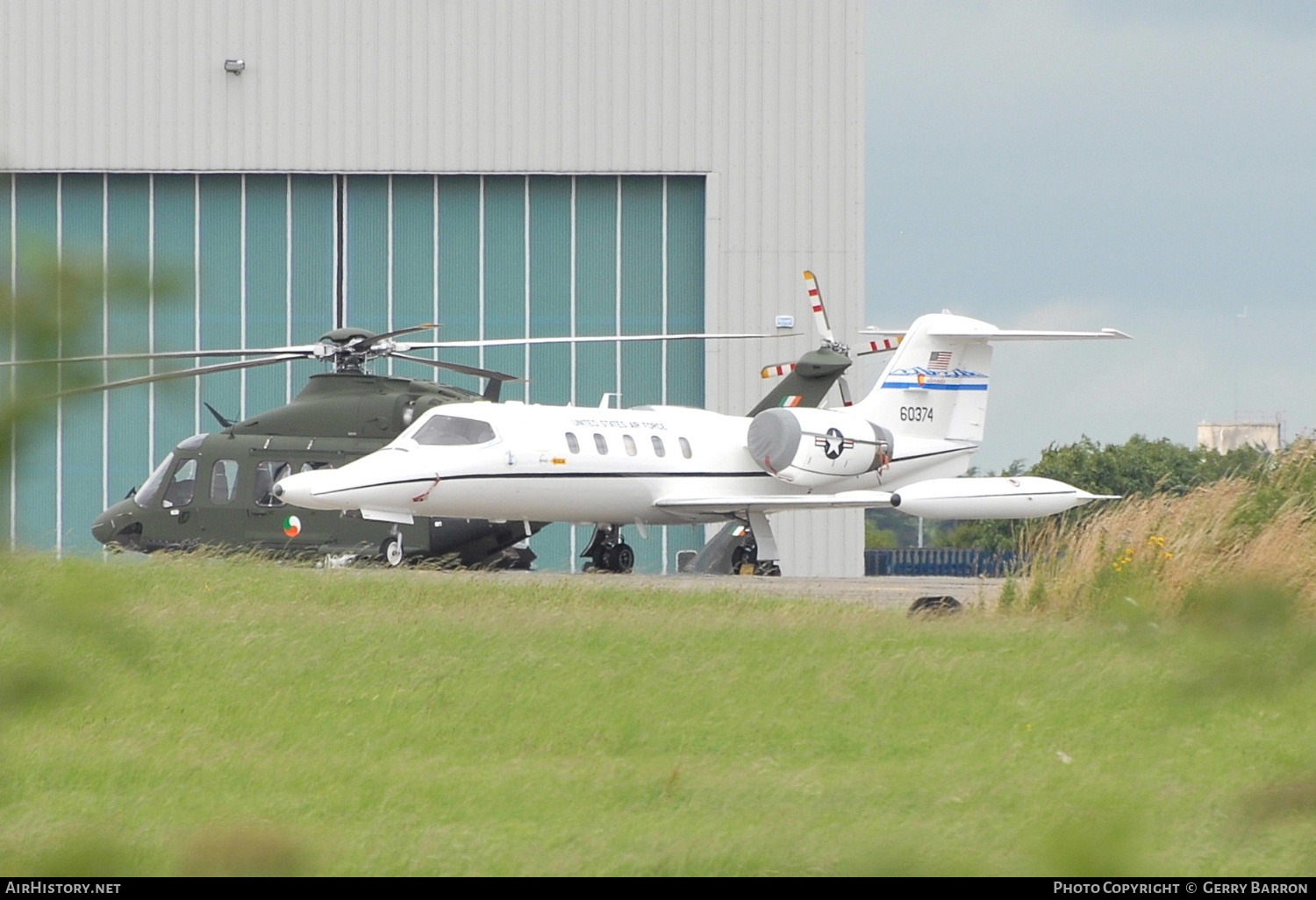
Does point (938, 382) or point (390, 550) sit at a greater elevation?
point (938, 382)

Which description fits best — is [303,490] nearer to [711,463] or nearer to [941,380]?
[711,463]

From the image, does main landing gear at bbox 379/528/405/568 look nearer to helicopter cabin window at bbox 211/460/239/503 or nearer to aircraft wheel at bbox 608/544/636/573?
helicopter cabin window at bbox 211/460/239/503

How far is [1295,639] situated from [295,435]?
18637 millimetres

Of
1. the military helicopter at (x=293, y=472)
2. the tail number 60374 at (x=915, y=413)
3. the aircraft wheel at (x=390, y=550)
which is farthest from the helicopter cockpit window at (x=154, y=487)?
the tail number 60374 at (x=915, y=413)

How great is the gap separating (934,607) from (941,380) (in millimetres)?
10760

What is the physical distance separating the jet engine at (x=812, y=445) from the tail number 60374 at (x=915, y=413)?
155 cm

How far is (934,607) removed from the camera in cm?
1380

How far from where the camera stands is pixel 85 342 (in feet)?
4.93

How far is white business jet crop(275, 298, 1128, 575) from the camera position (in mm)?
18641

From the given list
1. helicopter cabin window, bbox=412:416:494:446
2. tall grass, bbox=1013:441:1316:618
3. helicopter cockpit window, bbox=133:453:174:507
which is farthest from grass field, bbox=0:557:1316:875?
helicopter cockpit window, bbox=133:453:174:507

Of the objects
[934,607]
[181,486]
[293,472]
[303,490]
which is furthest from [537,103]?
[934,607]

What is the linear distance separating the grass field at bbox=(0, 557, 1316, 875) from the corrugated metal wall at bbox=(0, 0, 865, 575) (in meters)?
15.2

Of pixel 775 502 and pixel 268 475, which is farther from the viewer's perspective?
pixel 775 502
